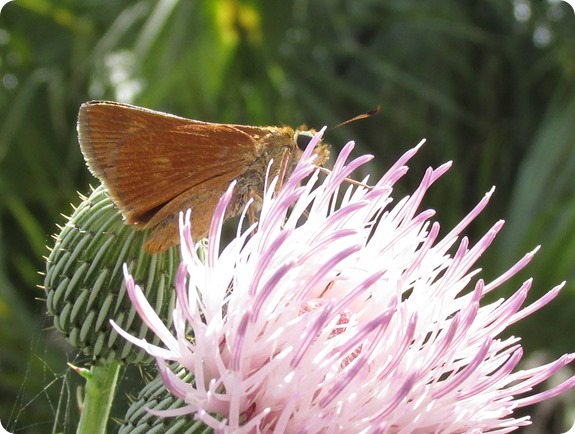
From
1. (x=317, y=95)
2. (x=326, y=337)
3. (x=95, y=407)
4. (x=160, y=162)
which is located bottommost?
(x=95, y=407)

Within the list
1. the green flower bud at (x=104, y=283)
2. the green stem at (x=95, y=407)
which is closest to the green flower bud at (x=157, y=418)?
the green stem at (x=95, y=407)

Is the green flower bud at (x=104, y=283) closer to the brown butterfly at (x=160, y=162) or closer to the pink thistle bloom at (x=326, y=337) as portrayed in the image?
the brown butterfly at (x=160, y=162)

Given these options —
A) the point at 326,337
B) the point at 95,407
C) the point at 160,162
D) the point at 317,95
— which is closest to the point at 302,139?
the point at 160,162

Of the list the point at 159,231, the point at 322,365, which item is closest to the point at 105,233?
the point at 159,231

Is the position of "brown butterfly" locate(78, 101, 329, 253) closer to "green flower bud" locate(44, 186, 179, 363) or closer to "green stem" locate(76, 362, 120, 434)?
"green flower bud" locate(44, 186, 179, 363)

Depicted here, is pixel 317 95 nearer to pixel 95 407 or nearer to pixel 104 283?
pixel 104 283

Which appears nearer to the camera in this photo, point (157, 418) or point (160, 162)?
point (157, 418)

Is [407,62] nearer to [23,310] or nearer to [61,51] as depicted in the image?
[61,51]
